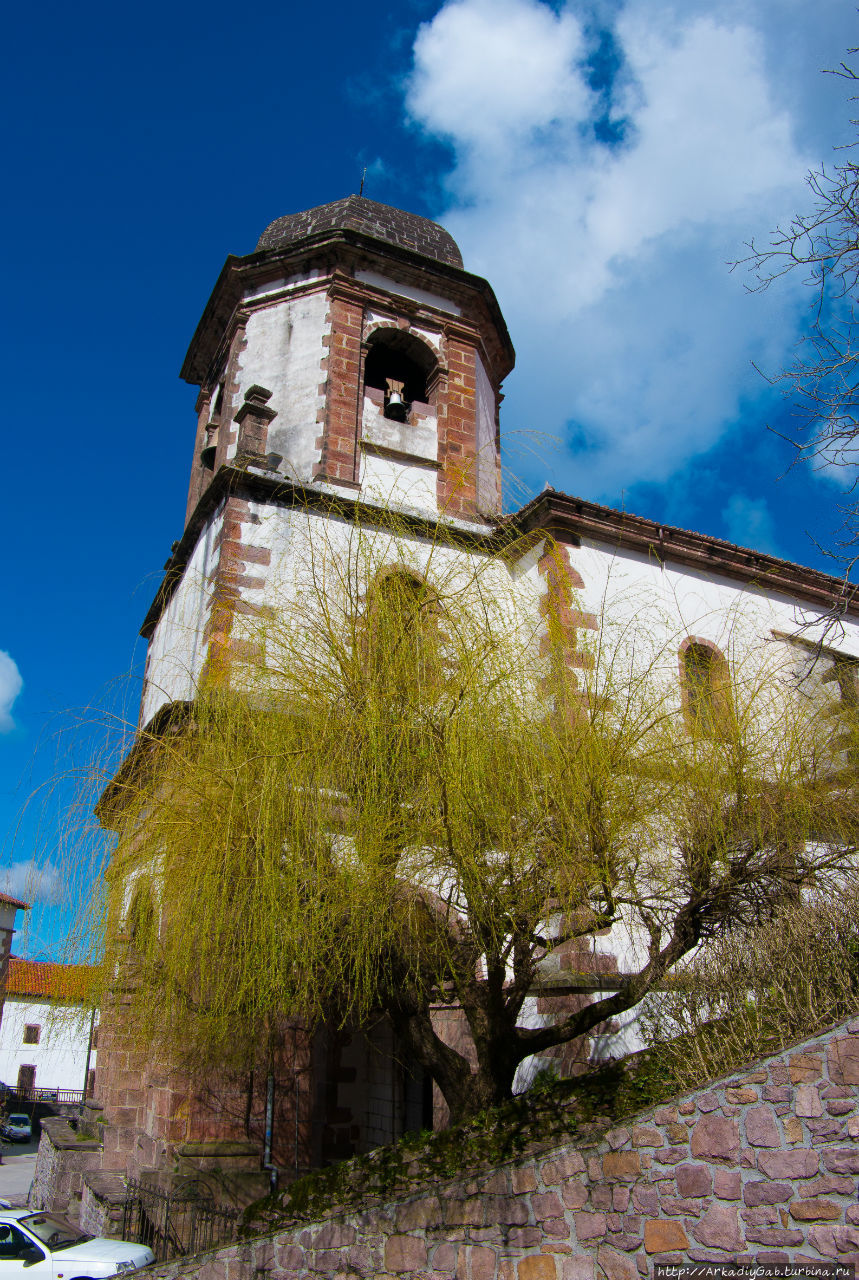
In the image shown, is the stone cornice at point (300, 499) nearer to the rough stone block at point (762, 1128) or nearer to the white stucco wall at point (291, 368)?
the white stucco wall at point (291, 368)

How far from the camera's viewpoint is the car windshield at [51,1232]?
8.92 metres

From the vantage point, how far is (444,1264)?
5.95 metres

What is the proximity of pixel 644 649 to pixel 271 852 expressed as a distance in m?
5.60

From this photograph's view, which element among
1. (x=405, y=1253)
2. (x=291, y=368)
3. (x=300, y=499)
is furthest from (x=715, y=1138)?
(x=291, y=368)

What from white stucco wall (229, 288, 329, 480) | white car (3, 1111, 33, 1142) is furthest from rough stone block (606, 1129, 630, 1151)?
white car (3, 1111, 33, 1142)

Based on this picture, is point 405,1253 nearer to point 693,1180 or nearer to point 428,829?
point 693,1180

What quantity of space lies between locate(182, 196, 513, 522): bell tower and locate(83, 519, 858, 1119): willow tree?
4.64 meters

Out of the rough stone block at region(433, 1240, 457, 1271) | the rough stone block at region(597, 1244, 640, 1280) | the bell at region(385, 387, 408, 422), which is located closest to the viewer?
the rough stone block at region(597, 1244, 640, 1280)

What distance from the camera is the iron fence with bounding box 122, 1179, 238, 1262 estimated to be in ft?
25.8

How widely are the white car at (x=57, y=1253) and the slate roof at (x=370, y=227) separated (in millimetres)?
12094

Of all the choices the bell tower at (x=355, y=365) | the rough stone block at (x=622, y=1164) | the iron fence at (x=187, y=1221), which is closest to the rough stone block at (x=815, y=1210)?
the rough stone block at (x=622, y=1164)

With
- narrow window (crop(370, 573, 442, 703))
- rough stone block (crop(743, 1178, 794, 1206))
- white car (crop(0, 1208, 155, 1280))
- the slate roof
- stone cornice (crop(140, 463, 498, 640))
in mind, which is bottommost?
white car (crop(0, 1208, 155, 1280))

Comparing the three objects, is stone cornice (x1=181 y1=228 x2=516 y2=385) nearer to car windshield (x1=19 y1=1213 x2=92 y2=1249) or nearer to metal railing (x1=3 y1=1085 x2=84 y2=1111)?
car windshield (x1=19 y1=1213 x2=92 y2=1249)

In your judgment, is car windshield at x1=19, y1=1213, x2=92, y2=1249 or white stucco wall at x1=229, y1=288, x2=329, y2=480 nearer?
car windshield at x1=19, y1=1213, x2=92, y2=1249
